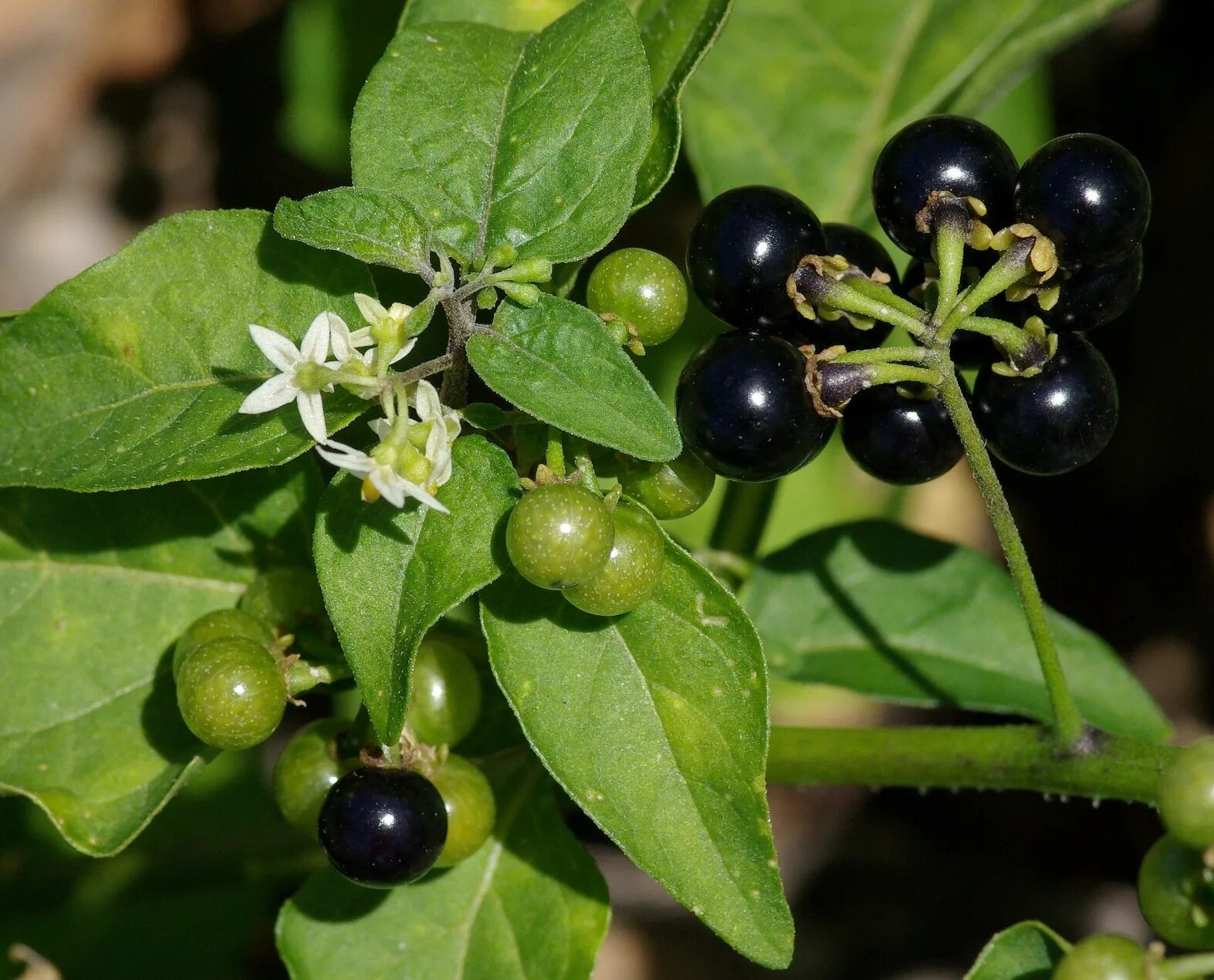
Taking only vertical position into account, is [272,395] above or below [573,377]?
below

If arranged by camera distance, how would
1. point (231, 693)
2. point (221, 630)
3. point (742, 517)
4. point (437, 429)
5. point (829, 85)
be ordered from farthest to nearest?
point (829, 85)
point (742, 517)
point (221, 630)
point (231, 693)
point (437, 429)

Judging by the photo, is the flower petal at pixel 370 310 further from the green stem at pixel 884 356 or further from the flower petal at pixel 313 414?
the green stem at pixel 884 356

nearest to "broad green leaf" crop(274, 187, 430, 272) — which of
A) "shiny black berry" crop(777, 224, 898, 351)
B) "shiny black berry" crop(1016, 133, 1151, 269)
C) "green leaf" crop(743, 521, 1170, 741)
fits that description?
"shiny black berry" crop(777, 224, 898, 351)

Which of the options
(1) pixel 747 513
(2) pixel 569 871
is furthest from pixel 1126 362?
(2) pixel 569 871

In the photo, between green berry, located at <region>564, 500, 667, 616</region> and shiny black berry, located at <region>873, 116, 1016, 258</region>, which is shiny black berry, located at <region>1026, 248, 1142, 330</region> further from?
green berry, located at <region>564, 500, 667, 616</region>

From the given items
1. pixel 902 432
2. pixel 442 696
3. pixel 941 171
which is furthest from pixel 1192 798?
pixel 442 696

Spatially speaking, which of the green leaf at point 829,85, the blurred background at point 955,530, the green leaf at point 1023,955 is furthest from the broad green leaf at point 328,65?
the green leaf at point 1023,955

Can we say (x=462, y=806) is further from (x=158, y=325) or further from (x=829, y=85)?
(x=829, y=85)
